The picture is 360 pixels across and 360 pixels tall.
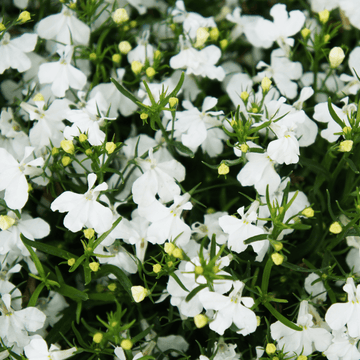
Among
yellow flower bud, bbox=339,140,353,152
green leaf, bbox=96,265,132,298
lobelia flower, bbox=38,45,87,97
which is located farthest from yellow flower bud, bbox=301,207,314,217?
lobelia flower, bbox=38,45,87,97

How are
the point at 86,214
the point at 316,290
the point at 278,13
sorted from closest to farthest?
the point at 86,214
the point at 316,290
the point at 278,13

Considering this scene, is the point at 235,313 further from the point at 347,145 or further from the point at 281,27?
the point at 281,27

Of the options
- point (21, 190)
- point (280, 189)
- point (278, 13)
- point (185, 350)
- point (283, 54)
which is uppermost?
point (278, 13)

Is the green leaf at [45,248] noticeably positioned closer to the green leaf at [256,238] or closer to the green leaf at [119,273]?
the green leaf at [119,273]

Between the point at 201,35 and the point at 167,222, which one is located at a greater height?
the point at 201,35

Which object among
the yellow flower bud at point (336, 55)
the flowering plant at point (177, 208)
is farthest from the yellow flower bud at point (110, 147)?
the yellow flower bud at point (336, 55)

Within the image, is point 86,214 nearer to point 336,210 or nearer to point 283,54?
point 336,210

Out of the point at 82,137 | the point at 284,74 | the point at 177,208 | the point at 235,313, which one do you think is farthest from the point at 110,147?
the point at 284,74

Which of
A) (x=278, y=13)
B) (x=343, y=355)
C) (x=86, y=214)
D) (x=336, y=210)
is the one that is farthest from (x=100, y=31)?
(x=343, y=355)
